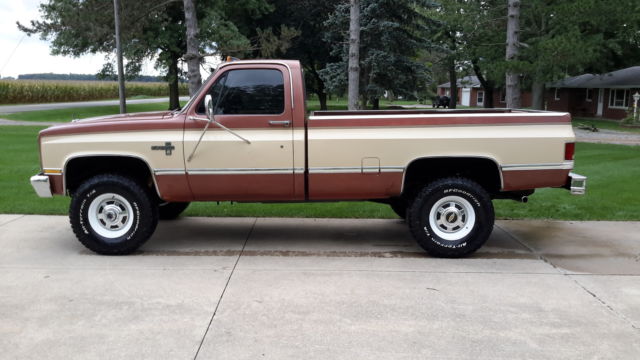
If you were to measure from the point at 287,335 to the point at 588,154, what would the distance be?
1423 cm

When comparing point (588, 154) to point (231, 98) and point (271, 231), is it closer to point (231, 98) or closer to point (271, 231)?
point (271, 231)

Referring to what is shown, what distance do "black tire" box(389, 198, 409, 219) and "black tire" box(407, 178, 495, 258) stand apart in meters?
0.74

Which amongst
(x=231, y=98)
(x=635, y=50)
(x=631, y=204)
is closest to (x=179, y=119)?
(x=231, y=98)

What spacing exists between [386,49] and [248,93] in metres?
19.4

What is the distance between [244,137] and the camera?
5945 millimetres

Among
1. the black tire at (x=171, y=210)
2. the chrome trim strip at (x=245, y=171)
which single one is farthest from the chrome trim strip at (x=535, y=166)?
the black tire at (x=171, y=210)

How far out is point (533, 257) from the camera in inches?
244

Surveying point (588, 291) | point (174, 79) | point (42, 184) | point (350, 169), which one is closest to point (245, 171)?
point (350, 169)

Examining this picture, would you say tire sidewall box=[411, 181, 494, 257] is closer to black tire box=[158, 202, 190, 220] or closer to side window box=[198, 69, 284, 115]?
side window box=[198, 69, 284, 115]

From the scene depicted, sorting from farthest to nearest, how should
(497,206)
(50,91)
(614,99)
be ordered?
(50,91), (614,99), (497,206)

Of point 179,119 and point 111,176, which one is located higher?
point 179,119

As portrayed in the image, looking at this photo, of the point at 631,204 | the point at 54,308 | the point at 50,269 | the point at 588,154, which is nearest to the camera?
the point at 54,308

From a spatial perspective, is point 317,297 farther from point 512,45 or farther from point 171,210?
point 512,45

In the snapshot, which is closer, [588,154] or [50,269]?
[50,269]
